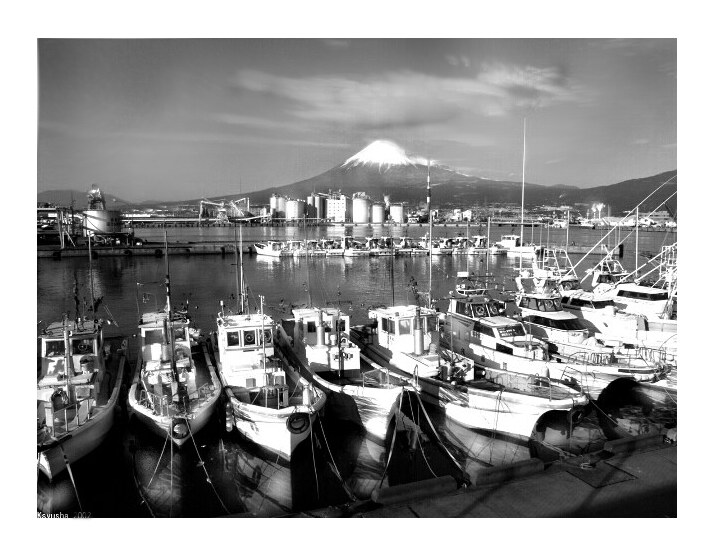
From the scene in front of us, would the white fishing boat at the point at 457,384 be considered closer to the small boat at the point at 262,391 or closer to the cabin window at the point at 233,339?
the small boat at the point at 262,391

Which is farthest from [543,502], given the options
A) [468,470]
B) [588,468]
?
[468,470]

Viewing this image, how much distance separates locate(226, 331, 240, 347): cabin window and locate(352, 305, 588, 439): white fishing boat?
190 cm

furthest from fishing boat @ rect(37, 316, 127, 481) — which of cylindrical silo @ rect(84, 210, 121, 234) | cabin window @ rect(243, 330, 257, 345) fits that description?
cylindrical silo @ rect(84, 210, 121, 234)

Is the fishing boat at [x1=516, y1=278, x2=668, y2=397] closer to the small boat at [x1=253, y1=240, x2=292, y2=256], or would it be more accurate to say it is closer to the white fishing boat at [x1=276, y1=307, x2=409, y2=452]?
the white fishing boat at [x1=276, y1=307, x2=409, y2=452]

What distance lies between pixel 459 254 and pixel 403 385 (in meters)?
28.8

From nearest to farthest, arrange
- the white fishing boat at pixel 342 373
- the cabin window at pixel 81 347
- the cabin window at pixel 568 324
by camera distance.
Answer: the white fishing boat at pixel 342 373 → the cabin window at pixel 81 347 → the cabin window at pixel 568 324

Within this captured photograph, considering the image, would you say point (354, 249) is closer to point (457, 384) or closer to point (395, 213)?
point (457, 384)

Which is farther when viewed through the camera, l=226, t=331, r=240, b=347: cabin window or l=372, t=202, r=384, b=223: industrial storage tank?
l=372, t=202, r=384, b=223: industrial storage tank

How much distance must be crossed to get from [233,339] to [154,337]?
4.96 ft

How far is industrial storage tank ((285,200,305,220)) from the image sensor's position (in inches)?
3182

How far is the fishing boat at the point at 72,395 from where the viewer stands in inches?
216

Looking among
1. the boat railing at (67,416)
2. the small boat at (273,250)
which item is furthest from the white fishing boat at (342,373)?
the small boat at (273,250)

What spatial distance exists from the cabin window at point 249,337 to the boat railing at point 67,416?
5.90 ft

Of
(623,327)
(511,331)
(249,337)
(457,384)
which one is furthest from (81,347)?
(623,327)
